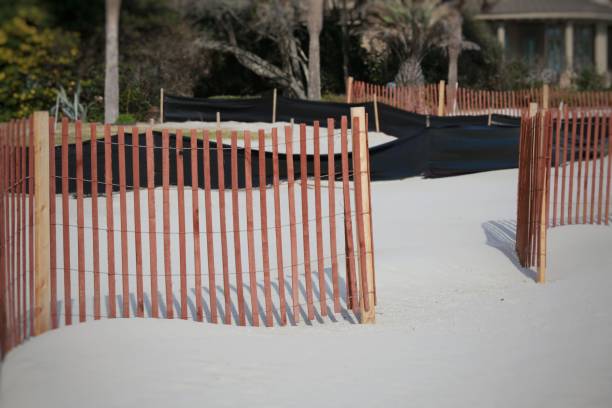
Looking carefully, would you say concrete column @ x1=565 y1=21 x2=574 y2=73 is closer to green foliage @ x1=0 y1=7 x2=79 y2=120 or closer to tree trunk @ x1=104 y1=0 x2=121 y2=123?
green foliage @ x1=0 y1=7 x2=79 y2=120

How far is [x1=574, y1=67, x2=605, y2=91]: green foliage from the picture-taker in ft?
133

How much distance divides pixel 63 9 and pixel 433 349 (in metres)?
26.5

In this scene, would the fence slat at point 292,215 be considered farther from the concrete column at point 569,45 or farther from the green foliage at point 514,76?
the concrete column at point 569,45

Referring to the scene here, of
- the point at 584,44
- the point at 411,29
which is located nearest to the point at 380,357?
the point at 411,29

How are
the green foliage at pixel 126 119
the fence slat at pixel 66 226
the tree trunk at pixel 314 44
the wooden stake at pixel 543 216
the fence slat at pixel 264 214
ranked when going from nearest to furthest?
the fence slat at pixel 66 226, the fence slat at pixel 264 214, the wooden stake at pixel 543 216, the green foliage at pixel 126 119, the tree trunk at pixel 314 44

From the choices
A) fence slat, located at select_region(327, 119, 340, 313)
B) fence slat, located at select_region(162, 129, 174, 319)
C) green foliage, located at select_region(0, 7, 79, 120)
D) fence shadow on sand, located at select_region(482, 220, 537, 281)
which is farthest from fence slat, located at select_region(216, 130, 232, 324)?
green foliage, located at select_region(0, 7, 79, 120)

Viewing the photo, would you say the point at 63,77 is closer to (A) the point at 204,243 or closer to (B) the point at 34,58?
(B) the point at 34,58

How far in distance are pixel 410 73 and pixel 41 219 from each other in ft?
94.5

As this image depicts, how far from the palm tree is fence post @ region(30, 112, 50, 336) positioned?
93.1 feet

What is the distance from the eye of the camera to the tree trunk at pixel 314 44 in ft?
106

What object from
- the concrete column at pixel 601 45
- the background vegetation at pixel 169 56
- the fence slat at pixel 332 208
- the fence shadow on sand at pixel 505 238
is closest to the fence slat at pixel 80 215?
the fence slat at pixel 332 208

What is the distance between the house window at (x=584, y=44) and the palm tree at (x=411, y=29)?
386 inches

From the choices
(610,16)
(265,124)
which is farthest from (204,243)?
(610,16)

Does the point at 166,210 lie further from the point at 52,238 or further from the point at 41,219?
the point at 41,219
